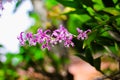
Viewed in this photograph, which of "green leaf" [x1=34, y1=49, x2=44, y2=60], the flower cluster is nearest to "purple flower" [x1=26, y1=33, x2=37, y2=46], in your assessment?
the flower cluster

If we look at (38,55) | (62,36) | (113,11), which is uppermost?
(38,55)

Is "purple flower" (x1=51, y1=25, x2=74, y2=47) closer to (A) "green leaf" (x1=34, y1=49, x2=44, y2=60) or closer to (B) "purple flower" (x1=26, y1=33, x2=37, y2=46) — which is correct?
(B) "purple flower" (x1=26, y1=33, x2=37, y2=46)

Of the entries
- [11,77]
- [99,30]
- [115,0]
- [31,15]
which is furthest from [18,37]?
[31,15]

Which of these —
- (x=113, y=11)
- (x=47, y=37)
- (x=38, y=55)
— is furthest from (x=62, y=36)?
(x=38, y=55)

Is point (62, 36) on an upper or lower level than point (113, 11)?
lower

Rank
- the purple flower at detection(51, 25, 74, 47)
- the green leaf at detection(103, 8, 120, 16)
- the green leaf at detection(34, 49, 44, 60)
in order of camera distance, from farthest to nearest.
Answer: the green leaf at detection(34, 49, 44, 60) < the green leaf at detection(103, 8, 120, 16) < the purple flower at detection(51, 25, 74, 47)

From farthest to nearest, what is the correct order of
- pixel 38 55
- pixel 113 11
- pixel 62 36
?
pixel 38 55, pixel 113 11, pixel 62 36

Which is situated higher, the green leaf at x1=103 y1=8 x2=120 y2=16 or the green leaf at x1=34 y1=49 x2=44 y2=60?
the green leaf at x1=34 y1=49 x2=44 y2=60

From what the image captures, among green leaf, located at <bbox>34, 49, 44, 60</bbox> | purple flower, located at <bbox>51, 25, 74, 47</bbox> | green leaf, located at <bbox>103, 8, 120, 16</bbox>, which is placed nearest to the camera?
purple flower, located at <bbox>51, 25, 74, 47</bbox>

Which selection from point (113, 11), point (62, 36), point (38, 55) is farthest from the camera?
point (38, 55)

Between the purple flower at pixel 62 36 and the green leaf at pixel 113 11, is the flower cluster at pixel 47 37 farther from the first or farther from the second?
the green leaf at pixel 113 11

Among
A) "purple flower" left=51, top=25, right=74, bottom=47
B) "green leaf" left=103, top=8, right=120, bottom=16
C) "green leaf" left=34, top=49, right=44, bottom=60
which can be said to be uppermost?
"green leaf" left=34, top=49, right=44, bottom=60

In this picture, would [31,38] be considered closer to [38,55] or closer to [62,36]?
[62,36]

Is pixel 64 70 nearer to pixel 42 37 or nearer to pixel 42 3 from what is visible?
pixel 42 3
